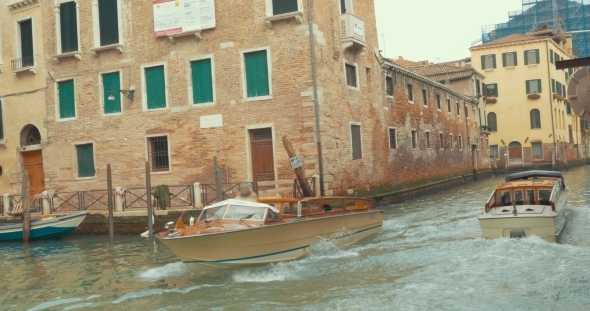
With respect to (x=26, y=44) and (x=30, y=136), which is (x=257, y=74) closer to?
(x=26, y=44)

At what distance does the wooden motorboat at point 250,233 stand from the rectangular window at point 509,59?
3560cm

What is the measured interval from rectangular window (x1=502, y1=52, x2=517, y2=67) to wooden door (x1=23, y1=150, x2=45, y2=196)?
33.3 metres

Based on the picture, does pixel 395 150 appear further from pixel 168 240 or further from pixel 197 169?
pixel 168 240

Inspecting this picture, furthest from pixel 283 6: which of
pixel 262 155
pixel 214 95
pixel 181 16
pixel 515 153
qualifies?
pixel 515 153

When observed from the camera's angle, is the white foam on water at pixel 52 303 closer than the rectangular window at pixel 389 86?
Yes

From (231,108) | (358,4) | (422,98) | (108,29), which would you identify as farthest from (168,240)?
(422,98)

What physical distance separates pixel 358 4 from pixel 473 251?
1215 cm

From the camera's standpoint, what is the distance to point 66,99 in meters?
20.7

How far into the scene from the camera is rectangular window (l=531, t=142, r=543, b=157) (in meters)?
44.2

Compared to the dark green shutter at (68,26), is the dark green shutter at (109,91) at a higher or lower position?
lower

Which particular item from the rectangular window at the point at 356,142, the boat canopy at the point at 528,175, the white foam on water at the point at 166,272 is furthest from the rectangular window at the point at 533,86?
the white foam on water at the point at 166,272

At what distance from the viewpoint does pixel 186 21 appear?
18469mm

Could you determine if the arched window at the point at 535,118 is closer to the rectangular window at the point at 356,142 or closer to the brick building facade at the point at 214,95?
the brick building facade at the point at 214,95

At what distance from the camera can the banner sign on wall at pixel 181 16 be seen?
18.2 metres
